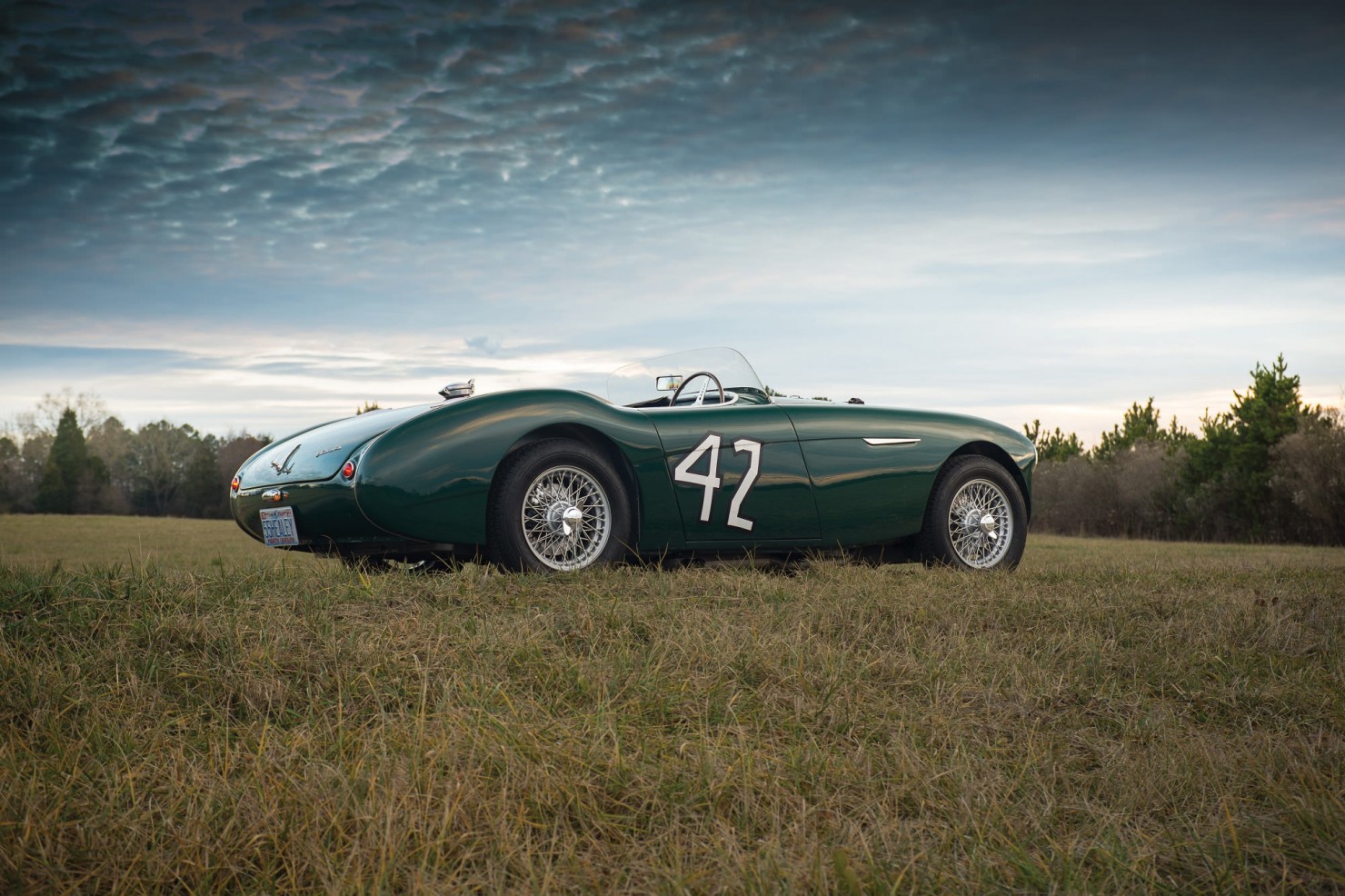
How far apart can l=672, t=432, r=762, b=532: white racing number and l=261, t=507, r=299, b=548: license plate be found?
1.94 meters

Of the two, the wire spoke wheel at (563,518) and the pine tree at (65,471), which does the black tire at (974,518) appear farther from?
the pine tree at (65,471)

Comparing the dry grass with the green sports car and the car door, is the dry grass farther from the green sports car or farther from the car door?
the car door

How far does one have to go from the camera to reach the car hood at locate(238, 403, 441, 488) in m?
4.85

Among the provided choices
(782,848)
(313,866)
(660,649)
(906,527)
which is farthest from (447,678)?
(906,527)

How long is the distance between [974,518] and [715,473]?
6.69ft

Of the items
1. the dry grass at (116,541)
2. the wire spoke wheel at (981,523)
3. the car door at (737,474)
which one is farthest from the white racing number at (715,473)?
the dry grass at (116,541)

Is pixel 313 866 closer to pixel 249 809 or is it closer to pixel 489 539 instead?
pixel 249 809

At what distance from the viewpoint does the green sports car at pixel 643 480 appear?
15.5 ft

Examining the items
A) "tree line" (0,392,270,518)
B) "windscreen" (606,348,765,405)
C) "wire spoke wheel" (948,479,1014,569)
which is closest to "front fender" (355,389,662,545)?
"windscreen" (606,348,765,405)

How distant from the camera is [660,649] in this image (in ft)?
12.0

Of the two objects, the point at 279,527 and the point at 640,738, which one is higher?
the point at 279,527

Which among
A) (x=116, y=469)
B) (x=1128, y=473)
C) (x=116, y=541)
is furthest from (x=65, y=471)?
(x=1128, y=473)

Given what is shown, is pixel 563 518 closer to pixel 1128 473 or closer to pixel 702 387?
pixel 702 387

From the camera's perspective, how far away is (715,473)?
5359 millimetres
